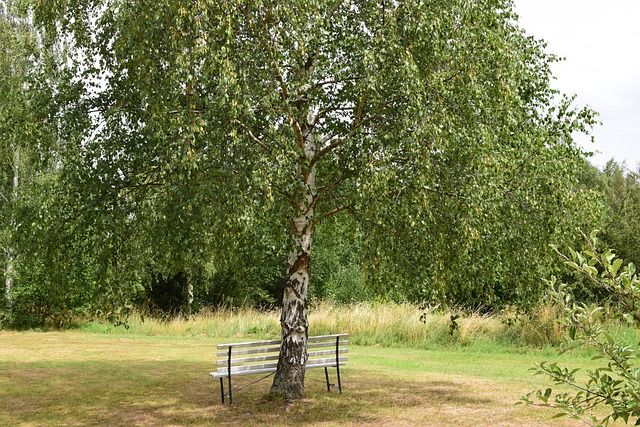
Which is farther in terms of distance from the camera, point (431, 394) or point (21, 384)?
point (21, 384)

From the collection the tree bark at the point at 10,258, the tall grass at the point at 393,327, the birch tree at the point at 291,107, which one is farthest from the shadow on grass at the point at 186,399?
the tree bark at the point at 10,258

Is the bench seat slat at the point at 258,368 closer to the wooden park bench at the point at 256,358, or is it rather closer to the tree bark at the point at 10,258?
the wooden park bench at the point at 256,358

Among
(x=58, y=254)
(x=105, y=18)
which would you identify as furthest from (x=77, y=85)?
(x=58, y=254)

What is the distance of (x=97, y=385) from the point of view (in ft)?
38.9

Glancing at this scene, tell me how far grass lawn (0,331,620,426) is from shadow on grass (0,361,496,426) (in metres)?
0.02

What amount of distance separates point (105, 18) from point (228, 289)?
64.8 ft

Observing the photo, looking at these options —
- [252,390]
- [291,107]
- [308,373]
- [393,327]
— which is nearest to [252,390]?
[252,390]

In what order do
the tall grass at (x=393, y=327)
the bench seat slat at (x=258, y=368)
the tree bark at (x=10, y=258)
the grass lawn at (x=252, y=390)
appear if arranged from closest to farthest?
the grass lawn at (x=252, y=390) → the bench seat slat at (x=258, y=368) → the tall grass at (x=393, y=327) → the tree bark at (x=10, y=258)

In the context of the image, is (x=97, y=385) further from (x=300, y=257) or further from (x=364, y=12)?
(x=364, y=12)

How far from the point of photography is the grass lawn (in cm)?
902

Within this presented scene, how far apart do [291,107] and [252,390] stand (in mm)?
4818

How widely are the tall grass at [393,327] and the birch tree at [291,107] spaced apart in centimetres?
762

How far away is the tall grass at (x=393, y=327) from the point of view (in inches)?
667

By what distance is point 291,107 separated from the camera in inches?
335
